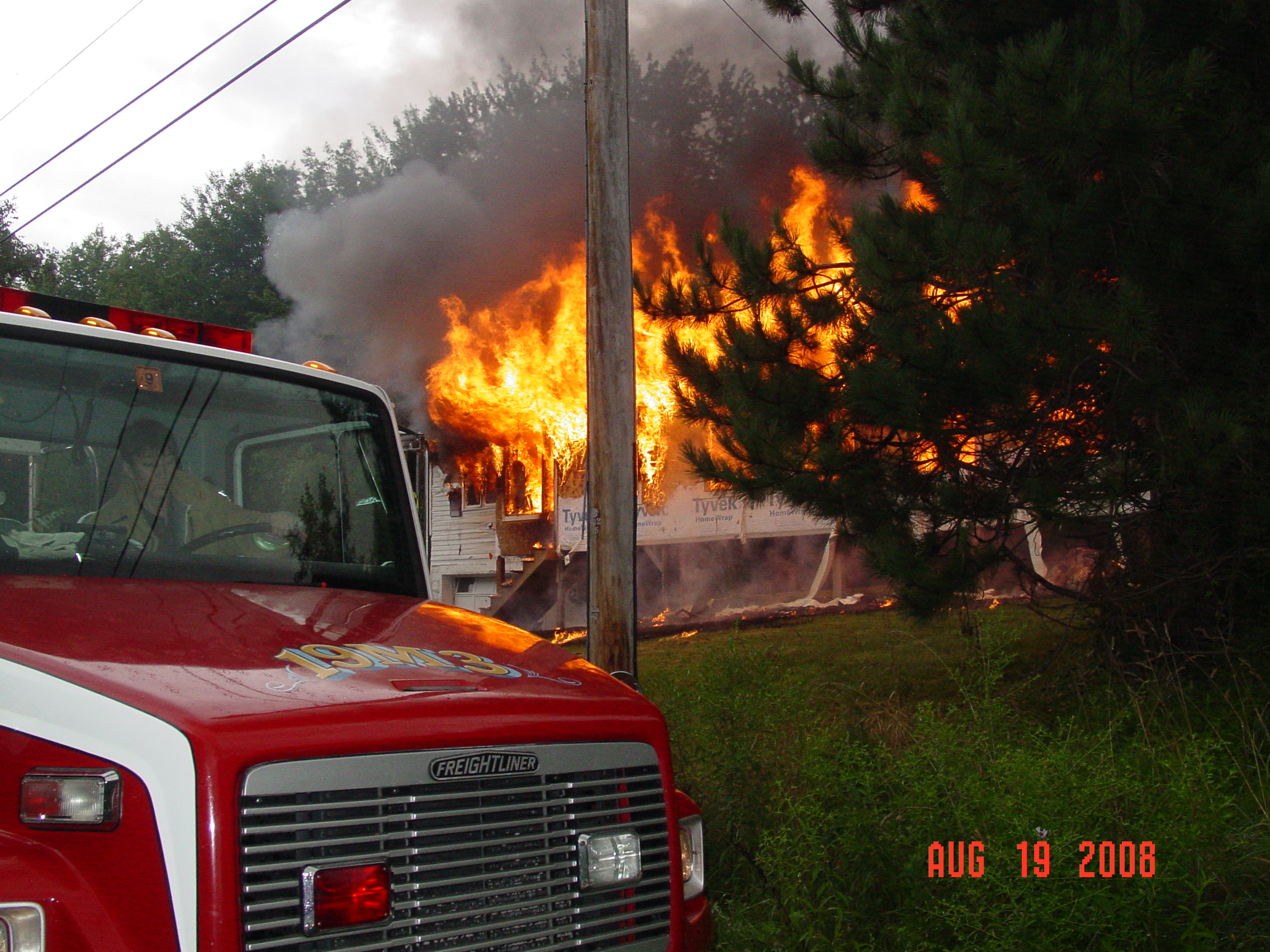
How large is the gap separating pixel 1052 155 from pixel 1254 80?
5.49 feet

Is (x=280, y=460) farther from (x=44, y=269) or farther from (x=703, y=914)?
(x=44, y=269)

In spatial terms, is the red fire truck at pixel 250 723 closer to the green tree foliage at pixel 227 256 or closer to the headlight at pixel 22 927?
the headlight at pixel 22 927

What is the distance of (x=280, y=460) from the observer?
12.3 ft

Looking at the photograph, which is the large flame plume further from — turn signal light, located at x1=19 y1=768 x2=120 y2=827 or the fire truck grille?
turn signal light, located at x1=19 y1=768 x2=120 y2=827

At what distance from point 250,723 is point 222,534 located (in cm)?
144


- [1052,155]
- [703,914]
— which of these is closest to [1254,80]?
[1052,155]

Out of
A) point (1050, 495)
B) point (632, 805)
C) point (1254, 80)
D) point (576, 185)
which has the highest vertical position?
point (576, 185)

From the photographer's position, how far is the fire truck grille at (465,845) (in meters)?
2.09

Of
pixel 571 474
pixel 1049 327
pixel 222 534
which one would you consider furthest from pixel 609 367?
pixel 571 474

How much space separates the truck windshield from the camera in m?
3.12

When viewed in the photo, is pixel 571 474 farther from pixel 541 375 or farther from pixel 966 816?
pixel 966 816

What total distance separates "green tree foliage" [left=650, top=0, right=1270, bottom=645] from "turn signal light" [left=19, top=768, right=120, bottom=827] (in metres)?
4.77
